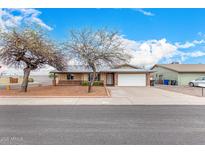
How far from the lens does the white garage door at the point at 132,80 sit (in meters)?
29.9

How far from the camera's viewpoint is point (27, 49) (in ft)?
53.7

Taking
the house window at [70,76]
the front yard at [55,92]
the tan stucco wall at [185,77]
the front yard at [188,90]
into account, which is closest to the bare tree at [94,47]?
the front yard at [55,92]

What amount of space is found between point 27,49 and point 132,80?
60.2 ft

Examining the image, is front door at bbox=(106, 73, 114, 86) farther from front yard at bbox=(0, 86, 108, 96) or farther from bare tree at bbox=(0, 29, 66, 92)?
bare tree at bbox=(0, 29, 66, 92)

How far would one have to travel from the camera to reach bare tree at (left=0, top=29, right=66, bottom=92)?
15656 millimetres

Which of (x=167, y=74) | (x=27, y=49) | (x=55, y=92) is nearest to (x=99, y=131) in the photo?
(x=55, y=92)

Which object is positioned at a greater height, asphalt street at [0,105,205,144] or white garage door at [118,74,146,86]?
white garage door at [118,74,146,86]

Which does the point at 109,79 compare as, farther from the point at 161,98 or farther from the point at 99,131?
the point at 99,131

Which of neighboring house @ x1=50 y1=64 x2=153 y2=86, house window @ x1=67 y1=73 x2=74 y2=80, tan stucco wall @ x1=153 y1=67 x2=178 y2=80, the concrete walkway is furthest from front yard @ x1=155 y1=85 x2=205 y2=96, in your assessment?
house window @ x1=67 y1=73 x2=74 y2=80

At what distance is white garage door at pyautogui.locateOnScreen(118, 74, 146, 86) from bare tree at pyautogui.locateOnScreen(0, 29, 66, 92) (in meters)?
13.9

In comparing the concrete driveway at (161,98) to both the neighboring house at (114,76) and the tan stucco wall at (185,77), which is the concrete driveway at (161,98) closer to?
the neighboring house at (114,76)

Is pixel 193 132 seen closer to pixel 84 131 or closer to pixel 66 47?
pixel 84 131

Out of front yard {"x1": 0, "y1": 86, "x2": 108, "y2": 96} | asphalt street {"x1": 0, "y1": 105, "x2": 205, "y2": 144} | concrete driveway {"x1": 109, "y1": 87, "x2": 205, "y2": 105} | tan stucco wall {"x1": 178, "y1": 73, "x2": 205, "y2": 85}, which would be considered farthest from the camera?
tan stucco wall {"x1": 178, "y1": 73, "x2": 205, "y2": 85}
